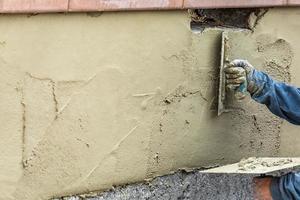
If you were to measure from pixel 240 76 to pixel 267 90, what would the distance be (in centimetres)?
16

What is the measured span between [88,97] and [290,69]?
1366 mm

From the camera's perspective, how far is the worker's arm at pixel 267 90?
138 inches

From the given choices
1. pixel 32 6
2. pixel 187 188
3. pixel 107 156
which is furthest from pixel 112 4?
pixel 187 188

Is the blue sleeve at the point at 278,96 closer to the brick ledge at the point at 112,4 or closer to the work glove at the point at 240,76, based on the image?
the work glove at the point at 240,76

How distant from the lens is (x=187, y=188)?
3.77 metres

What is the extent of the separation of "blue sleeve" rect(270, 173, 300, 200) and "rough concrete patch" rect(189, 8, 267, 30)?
2.92 feet

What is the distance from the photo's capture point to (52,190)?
3.25m

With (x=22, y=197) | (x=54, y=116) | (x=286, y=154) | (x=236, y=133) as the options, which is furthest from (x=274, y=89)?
(x=22, y=197)

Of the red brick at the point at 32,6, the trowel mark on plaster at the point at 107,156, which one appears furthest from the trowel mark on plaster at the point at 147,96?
the red brick at the point at 32,6

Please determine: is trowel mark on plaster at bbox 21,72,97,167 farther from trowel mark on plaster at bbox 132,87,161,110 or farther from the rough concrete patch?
the rough concrete patch

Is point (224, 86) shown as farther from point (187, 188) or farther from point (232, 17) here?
point (187, 188)

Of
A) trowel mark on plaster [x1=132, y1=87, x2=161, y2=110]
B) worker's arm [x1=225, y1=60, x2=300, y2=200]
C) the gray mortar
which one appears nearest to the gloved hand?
worker's arm [x1=225, y1=60, x2=300, y2=200]

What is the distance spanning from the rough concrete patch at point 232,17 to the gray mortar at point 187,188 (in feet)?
2.67

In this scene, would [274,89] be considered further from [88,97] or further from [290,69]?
[88,97]
